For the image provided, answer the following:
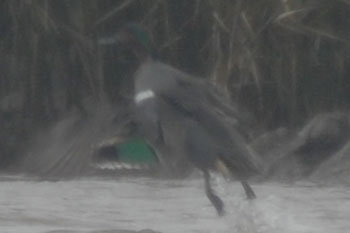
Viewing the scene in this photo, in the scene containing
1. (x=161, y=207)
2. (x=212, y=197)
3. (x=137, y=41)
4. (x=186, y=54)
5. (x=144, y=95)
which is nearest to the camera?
(x=144, y=95)

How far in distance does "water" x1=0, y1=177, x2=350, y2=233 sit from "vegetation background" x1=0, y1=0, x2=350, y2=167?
0.61 meters

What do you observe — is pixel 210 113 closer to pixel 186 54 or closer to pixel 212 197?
pixel 212 197

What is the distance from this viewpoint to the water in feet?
22.7

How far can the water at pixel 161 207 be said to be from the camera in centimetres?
693

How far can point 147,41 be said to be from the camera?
7027mm

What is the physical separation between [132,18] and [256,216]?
2.52 m

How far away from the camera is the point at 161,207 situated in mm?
7734

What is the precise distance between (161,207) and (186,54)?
1.58 m

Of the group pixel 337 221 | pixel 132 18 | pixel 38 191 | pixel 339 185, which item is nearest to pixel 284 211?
pixel 337 221

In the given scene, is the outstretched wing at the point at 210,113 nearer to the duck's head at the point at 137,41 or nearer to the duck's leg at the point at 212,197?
the duck's leg at the point at 212,197

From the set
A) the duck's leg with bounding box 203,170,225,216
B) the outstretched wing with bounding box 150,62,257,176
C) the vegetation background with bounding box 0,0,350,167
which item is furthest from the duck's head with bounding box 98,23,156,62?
the vegetation background with bounding box 0,0,350,167

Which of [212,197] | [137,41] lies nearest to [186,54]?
[137,41]

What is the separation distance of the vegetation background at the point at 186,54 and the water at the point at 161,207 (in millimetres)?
609

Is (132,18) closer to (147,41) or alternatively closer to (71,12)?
(71,12)
